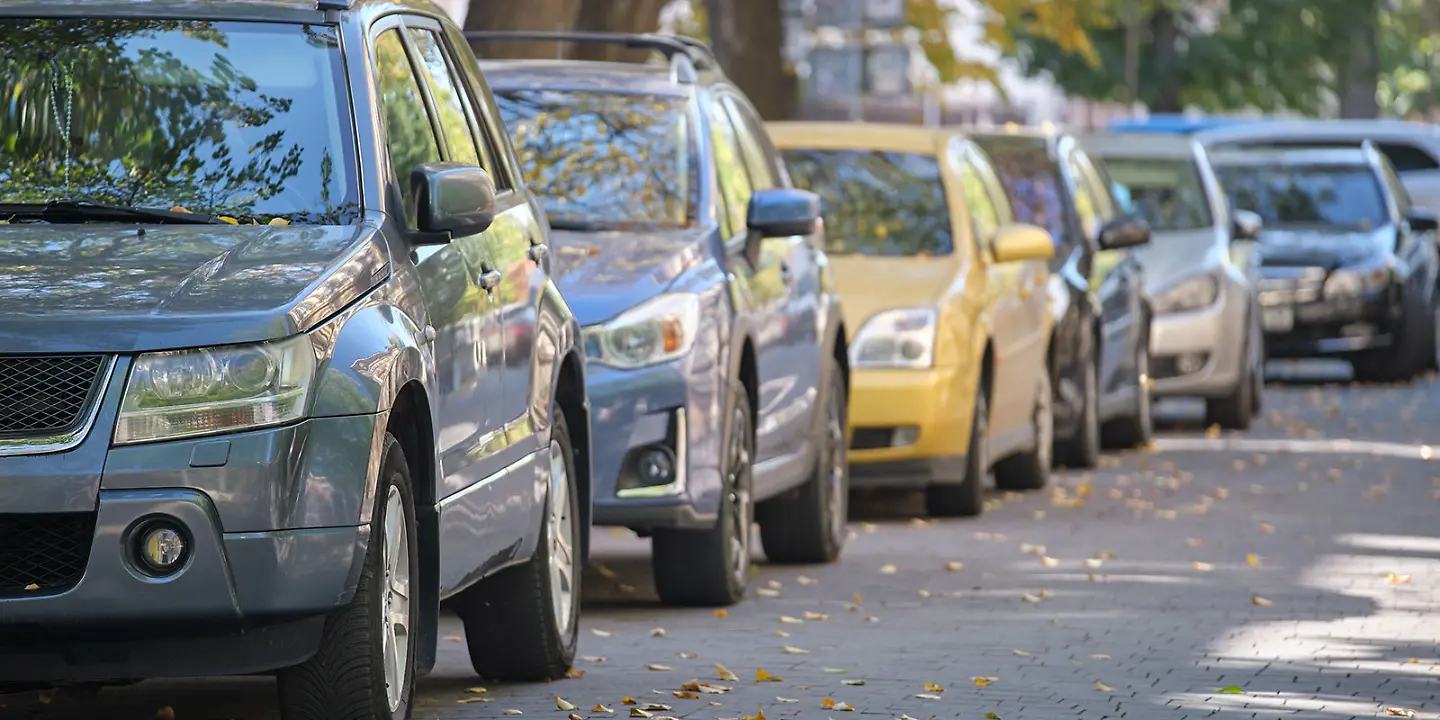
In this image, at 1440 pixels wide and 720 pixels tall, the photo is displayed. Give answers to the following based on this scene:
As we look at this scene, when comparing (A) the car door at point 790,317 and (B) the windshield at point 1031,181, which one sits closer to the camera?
(A) the car door at point 790,317

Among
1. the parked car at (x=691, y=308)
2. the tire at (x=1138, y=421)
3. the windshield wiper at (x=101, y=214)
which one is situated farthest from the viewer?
the tire at (x=1138, y=421)

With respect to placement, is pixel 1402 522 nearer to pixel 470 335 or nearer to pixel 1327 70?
pixel 470 335

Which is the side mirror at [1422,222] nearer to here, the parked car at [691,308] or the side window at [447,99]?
the parked car at [691,308]

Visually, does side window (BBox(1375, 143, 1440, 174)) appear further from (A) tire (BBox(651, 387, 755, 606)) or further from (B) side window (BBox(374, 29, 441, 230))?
(B) side window (BBox(374, 29, 441, 230))

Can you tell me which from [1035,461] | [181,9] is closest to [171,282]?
[181,9]

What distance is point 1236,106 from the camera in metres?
57.2

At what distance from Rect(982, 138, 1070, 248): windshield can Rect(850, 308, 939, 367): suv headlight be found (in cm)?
336

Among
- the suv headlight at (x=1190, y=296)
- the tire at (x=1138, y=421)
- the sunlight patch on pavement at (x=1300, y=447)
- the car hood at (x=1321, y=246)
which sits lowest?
the sunlight patch on pavement at (x=1300, y=447)

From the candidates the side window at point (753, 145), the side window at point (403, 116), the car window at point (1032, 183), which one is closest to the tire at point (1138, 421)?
the car window at point (1032, 183)

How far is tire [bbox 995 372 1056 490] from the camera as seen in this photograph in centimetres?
1530

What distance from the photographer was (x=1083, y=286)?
53.9ft

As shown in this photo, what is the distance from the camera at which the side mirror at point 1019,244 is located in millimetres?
13828

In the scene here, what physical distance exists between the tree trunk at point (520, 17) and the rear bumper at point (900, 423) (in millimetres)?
3896

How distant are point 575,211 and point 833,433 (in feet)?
5.93
